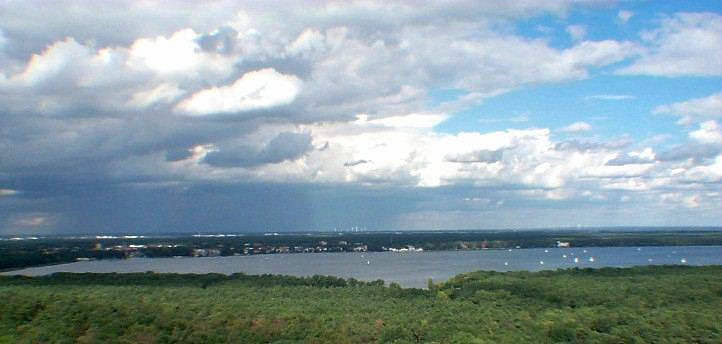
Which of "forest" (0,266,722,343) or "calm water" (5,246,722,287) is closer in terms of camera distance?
"forest" (0,266,722,343)

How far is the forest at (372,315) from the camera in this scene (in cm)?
3906

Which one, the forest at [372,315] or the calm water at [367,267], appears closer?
the forest at [372,315]

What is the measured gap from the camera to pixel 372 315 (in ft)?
153

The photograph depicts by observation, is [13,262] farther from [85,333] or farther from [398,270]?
[85,333]

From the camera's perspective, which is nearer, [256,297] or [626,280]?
[256,297]

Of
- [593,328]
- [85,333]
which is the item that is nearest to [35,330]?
[85,333]

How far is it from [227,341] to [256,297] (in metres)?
17.3

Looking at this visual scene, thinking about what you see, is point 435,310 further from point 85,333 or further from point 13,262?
point 13,262

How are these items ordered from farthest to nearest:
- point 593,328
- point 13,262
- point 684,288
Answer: point 13,262, point 684,288, point 593,328

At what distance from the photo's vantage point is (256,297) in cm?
5628

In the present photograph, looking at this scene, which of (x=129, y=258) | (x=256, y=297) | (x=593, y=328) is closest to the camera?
(x=593, y=328)

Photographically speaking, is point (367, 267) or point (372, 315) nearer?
point (372, 315)

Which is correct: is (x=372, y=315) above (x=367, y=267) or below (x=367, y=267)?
above

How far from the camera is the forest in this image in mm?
39062
